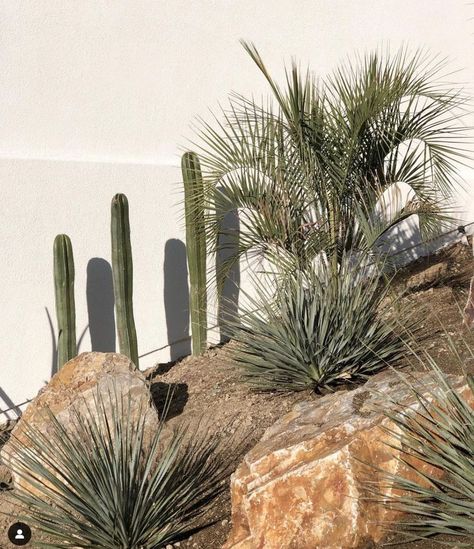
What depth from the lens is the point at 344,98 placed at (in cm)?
741

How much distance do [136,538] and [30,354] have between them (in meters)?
3.76

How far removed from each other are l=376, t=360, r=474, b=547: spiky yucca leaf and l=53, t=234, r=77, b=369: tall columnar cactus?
433 cm

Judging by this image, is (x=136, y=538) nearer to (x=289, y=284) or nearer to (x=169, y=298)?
(x=289, y=284)

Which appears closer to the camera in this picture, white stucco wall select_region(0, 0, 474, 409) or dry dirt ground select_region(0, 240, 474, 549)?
dry dirt ground select_region(0, 240, 474, 549)

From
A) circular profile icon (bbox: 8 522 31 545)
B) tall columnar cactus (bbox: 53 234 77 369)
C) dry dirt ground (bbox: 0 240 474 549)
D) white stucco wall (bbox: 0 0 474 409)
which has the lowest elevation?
circular profile icon (bbox: 8 522 31 545)

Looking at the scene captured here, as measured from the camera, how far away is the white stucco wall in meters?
8.47

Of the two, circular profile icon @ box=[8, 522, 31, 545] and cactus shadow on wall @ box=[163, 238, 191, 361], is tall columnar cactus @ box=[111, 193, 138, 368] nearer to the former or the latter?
cactus shadow on wall @ box=[163, 238, 191, 361]

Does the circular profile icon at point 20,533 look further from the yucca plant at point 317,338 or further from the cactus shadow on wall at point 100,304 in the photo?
the cactus shadow on wall at point 100,304

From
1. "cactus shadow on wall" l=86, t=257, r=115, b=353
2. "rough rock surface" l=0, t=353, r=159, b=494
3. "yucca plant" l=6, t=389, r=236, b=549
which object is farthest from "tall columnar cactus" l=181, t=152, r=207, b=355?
"yucca plant" l=6, t=389, r=236, b=549

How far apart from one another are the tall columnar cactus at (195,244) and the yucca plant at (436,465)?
13.6 feet

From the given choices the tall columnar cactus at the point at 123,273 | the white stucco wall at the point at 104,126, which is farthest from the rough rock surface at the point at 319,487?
the white stucco wall at the point at 104,126

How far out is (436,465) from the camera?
4340 millimetres

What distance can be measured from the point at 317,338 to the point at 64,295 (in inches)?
107

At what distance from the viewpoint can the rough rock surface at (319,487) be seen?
4273 mm
